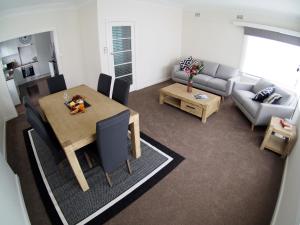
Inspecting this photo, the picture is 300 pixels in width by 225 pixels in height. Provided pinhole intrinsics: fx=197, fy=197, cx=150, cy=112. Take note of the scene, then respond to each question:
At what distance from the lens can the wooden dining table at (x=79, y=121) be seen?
2282mm

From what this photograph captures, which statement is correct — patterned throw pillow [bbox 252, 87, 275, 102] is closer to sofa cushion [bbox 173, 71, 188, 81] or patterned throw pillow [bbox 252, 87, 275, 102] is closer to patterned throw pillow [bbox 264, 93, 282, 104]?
patterned throw pillow [bbox 264, 93, 282, 104]

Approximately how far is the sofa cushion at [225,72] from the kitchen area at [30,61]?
4.56 metres

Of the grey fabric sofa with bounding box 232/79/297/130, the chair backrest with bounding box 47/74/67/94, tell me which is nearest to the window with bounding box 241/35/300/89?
the grey fabric sofa with bounding box 232/79/297/130

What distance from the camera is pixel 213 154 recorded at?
321 cm

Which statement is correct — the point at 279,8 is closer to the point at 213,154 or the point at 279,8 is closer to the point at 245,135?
the point at 245,135

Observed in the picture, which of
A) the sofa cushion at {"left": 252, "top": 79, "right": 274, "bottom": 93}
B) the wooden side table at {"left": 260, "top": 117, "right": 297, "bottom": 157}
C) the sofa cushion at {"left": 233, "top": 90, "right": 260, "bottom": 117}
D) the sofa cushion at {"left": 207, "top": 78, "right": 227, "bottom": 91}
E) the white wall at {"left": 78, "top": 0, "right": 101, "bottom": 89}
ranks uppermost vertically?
the white wall at {"left": 78, "top": 0, "right": 101, "bottom": 89}

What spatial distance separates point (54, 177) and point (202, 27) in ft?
17.2

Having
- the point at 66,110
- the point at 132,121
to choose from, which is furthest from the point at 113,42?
the point at 132,121

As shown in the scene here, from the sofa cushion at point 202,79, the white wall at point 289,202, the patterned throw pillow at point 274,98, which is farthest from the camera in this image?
the sofa cushion at point 202,79

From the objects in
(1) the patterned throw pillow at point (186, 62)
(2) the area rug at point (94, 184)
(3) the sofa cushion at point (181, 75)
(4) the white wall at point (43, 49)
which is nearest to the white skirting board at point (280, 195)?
(2) the area rug at point (94, 184)

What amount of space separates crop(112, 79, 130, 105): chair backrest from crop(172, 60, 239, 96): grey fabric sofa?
2.64m

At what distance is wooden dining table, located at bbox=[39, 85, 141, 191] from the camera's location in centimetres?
228

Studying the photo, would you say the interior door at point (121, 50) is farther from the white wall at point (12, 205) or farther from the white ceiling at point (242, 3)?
the white wall at point (12, 205)

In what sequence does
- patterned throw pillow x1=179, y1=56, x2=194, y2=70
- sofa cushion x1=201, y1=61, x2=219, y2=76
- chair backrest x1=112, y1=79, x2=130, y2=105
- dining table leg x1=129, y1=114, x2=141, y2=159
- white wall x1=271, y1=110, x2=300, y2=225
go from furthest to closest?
patterned throw pillow x1=179, y1=56, x2=194, y2=70
sofa cushion x1=201, y1=61, x2=219, y2=76
chair backrest x1=112, y1=79, x2=130, y2=105
dining table leg x1=129, y1=114, x2=141, y2=159
white wall x1=271, y1=110, x2=300, y2=225
